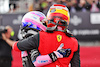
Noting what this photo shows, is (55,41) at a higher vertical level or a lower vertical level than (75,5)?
higher

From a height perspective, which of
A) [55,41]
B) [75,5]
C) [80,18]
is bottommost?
[80,18]

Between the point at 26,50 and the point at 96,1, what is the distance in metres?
9.37

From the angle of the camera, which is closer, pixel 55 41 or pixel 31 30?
pixel 55 41

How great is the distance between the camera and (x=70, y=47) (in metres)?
2.01

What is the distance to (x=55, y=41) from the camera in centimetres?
195

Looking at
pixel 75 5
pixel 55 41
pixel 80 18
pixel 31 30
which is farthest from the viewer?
pixel 75 5

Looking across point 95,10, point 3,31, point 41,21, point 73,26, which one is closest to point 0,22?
point 73,26

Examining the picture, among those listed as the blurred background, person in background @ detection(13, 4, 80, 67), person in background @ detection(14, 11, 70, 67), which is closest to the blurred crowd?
the blurred background

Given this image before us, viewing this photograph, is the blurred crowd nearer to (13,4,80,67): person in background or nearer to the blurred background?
the blurred background

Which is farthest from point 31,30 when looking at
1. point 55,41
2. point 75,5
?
point 75,5

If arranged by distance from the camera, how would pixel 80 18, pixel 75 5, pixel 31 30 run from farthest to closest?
pixel 75 5 < pixel 80 18 < pixel 31 30

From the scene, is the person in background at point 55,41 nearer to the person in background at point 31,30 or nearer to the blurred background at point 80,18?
the person in background at point 31,30

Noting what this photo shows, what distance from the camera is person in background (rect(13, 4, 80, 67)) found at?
1.92 m

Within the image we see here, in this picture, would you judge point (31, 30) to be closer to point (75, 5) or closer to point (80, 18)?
point (80, 18)
